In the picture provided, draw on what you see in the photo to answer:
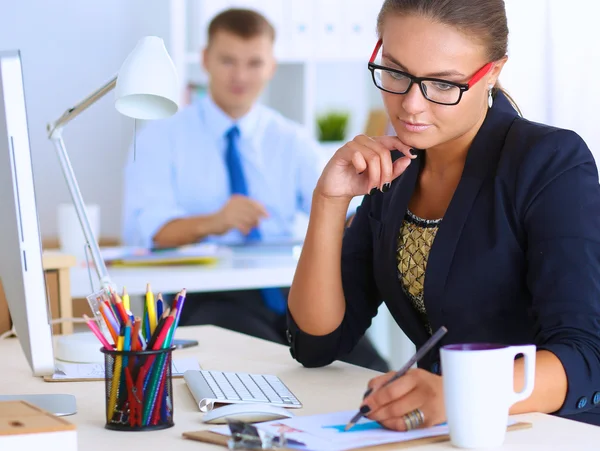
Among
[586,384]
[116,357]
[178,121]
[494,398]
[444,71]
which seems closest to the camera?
[494,398]

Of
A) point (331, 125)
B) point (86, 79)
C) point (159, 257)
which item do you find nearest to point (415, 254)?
point (159, 257)

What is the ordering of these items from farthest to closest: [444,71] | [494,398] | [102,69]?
[102,69], [444,71], [494,398]

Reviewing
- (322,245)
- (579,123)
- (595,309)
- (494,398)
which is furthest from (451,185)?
(579,123)

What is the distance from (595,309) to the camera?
1160mm

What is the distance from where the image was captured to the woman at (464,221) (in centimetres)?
117

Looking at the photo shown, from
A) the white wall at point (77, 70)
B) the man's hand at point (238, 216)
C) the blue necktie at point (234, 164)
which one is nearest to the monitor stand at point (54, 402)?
the man's hand at point (238, 216)

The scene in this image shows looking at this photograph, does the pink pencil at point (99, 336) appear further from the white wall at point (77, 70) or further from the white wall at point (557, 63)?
the white wall at point (77, 70)

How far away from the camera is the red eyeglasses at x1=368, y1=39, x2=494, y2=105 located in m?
1.27

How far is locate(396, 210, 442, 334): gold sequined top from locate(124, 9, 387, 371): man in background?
168cm

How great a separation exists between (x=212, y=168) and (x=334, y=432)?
2542 millimetres

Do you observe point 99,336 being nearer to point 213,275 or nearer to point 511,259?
point 511,259

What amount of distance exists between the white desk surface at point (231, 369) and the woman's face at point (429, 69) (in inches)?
14.9

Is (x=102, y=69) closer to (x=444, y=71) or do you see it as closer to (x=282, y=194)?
(x=282, y=194)

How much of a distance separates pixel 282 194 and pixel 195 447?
2.61 metres
